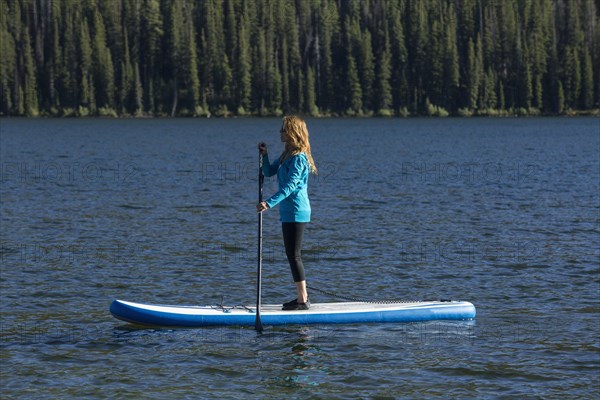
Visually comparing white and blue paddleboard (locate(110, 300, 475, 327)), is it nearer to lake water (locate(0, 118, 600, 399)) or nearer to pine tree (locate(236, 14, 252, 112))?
lake water (locate(0, 118, 600, 399))

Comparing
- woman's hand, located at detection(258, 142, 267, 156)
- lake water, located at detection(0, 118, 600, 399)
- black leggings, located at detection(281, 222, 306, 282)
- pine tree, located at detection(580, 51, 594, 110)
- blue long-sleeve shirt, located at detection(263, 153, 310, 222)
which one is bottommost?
lake water, located at detection(0, 118, 600, 399)

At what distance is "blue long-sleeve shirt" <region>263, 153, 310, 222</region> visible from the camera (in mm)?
14648

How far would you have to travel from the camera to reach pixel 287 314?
1572cm

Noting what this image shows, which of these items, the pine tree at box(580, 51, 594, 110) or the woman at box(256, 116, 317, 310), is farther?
the pine tree at box(580, 51, 594, 110)

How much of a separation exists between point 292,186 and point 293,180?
0.09 meters

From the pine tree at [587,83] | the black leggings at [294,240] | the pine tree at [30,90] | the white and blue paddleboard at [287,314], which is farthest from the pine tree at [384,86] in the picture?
the black leggings at [294,240]

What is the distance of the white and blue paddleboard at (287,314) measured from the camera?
51.2ft

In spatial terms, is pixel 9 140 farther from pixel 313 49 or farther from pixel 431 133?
pixel 313 49

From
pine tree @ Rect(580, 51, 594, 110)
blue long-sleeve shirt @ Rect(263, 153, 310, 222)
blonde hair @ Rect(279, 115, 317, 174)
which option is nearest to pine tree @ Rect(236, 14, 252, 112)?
pine tree @ Rect(580, 51, 594, 110)

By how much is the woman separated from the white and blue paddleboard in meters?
0.82

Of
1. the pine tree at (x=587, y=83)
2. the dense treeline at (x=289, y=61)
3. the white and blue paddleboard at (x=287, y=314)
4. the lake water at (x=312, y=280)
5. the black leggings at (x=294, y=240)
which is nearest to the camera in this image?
the lake water at (x=312, y=280)

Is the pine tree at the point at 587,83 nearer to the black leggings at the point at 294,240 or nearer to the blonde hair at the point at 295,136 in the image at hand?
the black leggings at the point at 294,240

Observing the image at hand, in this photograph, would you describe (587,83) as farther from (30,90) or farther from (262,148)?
(262,148)

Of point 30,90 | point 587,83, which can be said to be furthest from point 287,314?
point 30,90
